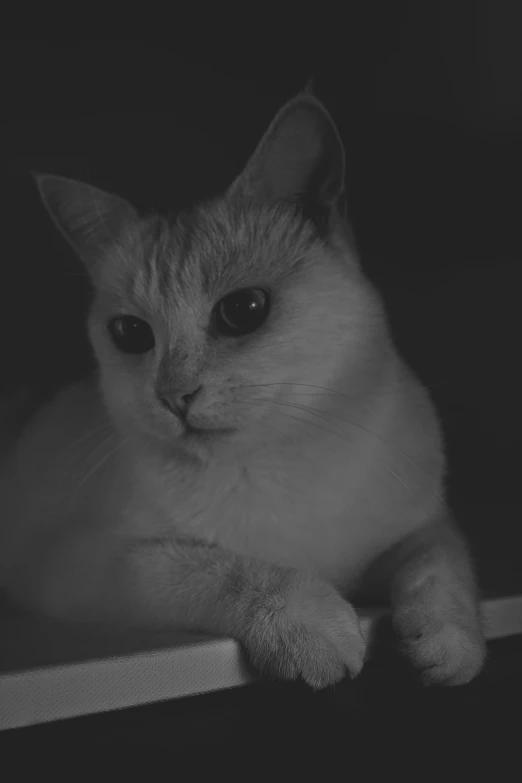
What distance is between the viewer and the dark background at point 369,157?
3.35 feet

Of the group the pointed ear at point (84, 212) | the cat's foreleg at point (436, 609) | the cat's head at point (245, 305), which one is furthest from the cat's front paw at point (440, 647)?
the pointed ear at point (84, 212)

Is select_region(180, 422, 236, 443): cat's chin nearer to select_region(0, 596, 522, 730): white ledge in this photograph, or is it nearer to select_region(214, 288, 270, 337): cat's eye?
select_region(214, 288, 270, 337): cat's eye

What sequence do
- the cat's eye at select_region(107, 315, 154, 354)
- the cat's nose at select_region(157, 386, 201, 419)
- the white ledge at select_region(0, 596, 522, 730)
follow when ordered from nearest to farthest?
the white ledge at select_region(0, 596, 522, 730) → the cat's nose at select_region(157, 386, 201, 419) → the cat's eye at select_region(107, 315, 154, 354)

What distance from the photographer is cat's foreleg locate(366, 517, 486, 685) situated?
29.5 inches

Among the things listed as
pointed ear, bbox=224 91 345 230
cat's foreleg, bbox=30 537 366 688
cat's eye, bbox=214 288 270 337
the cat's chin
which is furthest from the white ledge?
pointed ear, bbox=224 91 345 230

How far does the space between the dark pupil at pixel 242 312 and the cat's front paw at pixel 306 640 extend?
30 cm

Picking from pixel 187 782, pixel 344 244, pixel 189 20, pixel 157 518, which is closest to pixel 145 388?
pixel 157 518

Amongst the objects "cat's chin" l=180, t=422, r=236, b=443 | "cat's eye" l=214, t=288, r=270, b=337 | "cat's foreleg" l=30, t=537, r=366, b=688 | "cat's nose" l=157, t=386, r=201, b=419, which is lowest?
"cat's foreleg" l=30, t=537, r=366, b=688

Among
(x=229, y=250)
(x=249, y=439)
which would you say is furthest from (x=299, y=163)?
(x=249, y=439)

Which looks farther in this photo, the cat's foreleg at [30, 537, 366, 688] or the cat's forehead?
the cat's forehead

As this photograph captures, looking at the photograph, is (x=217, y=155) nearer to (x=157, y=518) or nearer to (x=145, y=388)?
(x=145, y=388)

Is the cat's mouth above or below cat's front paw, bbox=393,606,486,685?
above

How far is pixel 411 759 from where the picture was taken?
651 millimetres

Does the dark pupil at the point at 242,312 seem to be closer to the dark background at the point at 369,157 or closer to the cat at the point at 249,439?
the cat at the point at 249,439
